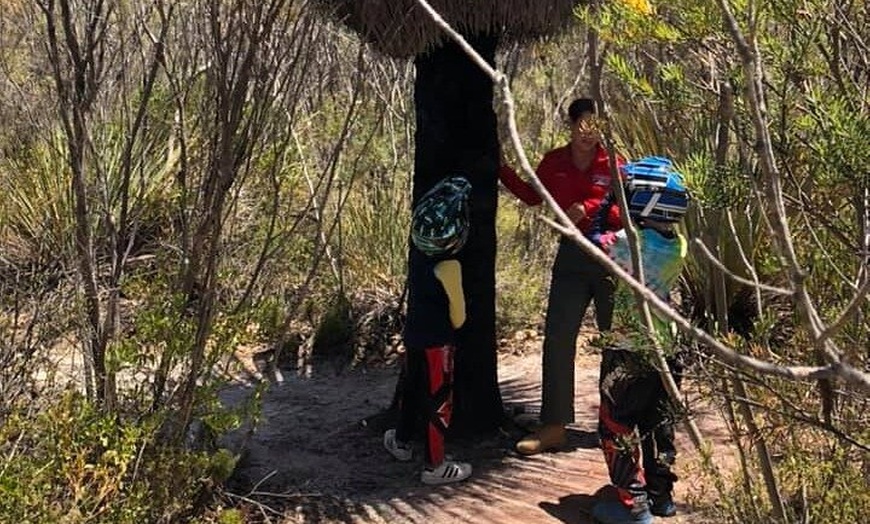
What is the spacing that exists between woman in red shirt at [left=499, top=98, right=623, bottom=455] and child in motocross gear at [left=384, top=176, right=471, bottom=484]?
404 mm

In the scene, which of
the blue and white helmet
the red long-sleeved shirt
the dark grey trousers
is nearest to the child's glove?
the blue and white helmet

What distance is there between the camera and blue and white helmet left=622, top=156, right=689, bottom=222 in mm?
3674

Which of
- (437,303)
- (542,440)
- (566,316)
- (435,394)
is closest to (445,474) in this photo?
(435,394)

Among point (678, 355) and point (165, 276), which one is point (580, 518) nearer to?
point (678, 355)

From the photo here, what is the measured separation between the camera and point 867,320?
8.82ft

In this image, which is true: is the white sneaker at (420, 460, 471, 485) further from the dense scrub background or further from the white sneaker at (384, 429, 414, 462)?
the dense scrub background

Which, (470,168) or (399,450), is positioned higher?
(470,168)

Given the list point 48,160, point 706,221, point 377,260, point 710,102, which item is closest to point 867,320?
point 710,102

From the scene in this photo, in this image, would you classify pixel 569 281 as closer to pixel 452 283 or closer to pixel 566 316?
pixel 566 316

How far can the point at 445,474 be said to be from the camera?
454 cm

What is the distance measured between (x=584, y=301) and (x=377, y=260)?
311cm

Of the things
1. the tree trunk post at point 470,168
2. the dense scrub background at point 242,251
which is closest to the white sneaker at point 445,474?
the tree trunk post at point 470,168

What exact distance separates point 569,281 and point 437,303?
0.66 meters

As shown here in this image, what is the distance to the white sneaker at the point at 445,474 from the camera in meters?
4.53
